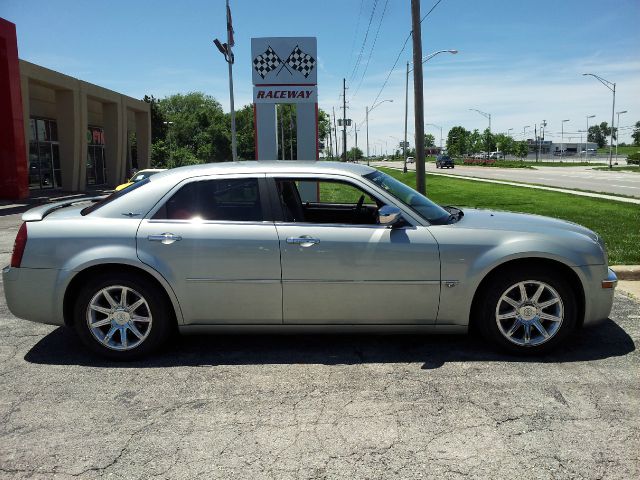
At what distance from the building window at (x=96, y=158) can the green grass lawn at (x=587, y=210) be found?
79.4ft

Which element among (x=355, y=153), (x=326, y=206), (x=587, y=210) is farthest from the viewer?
(x=355, y=153)

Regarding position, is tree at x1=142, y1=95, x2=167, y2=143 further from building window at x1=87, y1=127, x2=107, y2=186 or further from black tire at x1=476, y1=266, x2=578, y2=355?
black tire at x1=476, y1=266, x2=578, y2=355

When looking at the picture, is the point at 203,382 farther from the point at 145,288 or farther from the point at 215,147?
the point at 215,147

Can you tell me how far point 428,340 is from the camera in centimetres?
456

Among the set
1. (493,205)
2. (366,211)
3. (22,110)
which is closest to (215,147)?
(22,110)

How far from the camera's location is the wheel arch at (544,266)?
4.07 meters

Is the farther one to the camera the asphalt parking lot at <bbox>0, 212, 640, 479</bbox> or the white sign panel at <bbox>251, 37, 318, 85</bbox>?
the white sign panel at <bbox>251, 37, 318, 85</bbox>

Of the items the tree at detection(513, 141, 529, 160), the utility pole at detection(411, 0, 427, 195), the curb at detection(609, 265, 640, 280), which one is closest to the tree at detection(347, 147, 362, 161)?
the tree at detection(513, 141, 529, 160)

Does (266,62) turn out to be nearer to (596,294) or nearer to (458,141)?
(596,294)

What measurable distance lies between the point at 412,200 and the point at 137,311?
8.03 feet

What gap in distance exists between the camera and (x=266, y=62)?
49.6ft

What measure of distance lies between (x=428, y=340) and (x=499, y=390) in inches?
41.3

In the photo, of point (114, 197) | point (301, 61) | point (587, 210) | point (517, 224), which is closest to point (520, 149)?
point (587, 210)

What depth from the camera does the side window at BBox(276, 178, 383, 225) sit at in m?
4.29
